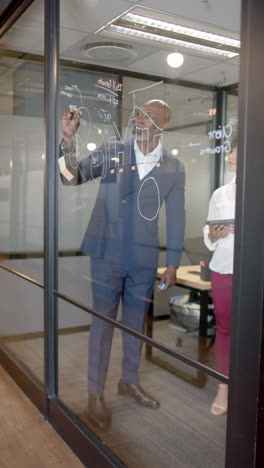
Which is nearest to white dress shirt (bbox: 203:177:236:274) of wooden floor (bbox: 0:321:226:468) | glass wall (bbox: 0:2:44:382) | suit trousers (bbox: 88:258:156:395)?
wooden floor (bbox: 0:321:226:468)

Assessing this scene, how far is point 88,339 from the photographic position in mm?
2248

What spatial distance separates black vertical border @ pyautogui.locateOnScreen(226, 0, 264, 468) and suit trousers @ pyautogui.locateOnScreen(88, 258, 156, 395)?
23.9 inches

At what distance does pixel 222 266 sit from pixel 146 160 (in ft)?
1.88

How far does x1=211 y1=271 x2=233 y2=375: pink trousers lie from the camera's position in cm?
129

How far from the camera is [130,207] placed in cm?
185

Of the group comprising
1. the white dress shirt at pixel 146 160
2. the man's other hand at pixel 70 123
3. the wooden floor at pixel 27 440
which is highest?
the man's other hand at pixel 70 123

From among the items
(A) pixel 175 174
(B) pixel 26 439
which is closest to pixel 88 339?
(B) pixel 26 439

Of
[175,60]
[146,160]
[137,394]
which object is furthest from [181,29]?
[137,394]

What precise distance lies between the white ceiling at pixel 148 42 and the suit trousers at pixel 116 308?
2.52 feet

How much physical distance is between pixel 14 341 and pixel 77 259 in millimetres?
1287

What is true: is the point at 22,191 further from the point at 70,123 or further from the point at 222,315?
the point at 222,315

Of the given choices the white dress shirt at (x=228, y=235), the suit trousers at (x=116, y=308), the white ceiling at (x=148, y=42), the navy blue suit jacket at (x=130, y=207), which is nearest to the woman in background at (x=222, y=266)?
the white dress shirt at (x=228, y=235)

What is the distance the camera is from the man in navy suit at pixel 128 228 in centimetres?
160

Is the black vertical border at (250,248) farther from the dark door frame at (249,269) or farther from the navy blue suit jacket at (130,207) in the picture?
the navy blue suit jacket at (130,207)
